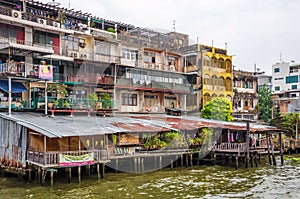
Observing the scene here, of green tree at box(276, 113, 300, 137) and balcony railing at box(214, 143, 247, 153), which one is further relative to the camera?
green tree at box(276, 113, 300, 137)

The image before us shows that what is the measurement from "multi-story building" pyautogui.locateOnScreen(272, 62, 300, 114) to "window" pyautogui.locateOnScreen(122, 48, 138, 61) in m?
27.6

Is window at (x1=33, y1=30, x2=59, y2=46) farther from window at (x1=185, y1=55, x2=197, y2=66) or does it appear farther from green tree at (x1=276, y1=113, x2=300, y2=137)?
green tree at (x1=276, y1=113, x2=300, y2=137)

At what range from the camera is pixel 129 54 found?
4112 cm

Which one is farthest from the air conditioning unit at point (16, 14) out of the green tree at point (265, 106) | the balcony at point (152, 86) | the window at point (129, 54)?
the green tree at point (265, 106)

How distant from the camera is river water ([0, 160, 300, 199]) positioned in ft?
65.2

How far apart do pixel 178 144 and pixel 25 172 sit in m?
12.6

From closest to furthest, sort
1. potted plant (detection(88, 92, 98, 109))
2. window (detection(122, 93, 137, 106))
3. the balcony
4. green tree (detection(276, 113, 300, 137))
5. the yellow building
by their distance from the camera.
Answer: potted plant (detection(88, 92, 98, 109)) < the balcony < window (detection(122, 93, 137, 106)) < green tree (detection(276, 113, 300, 137)) < the yellow building

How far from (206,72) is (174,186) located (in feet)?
88.8

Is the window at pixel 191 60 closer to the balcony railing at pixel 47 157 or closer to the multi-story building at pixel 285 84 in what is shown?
the multi-story building at pixel 285 84

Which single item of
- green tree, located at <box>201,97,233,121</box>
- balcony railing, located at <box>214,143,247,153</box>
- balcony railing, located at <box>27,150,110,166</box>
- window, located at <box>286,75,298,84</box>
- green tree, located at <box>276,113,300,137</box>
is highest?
window, located at <box>286,75,298,84</box>

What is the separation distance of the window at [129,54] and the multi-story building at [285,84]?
1089 inches

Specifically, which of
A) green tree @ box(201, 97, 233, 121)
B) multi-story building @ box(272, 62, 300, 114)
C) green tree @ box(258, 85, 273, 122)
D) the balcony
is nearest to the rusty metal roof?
the balcony

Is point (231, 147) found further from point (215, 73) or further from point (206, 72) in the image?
point (215, 73)

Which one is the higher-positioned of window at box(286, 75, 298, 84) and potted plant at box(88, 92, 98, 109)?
window at box(286, 75, 298, 84)
